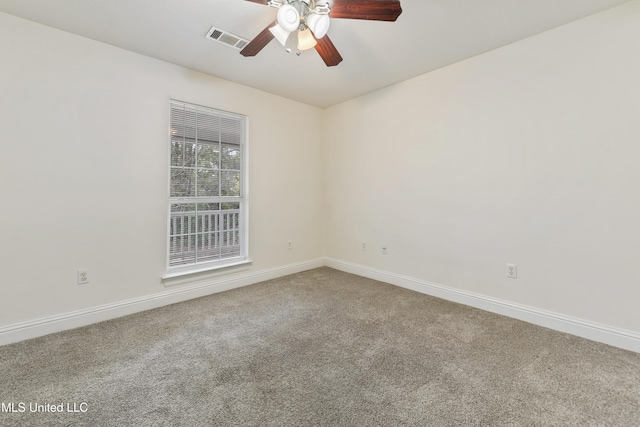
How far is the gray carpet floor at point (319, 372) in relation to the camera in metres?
1.41

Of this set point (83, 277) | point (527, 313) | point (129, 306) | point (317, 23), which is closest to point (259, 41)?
point (317, 23)

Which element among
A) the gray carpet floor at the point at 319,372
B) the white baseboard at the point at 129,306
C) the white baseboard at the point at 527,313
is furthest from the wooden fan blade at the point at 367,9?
the white baseboard at the point at 129,306

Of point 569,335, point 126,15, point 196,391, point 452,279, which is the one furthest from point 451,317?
point 126,15

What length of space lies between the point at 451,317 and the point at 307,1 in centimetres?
286

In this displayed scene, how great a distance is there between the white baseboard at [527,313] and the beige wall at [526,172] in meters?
0.06

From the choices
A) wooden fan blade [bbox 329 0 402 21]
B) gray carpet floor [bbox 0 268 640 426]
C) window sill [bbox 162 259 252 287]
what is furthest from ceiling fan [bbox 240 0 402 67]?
window sill [bbox 162 259 252 287]

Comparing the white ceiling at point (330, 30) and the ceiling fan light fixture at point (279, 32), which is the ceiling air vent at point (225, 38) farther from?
the ceiling fan light fixture at point (279, 32)

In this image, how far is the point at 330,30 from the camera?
2.31m

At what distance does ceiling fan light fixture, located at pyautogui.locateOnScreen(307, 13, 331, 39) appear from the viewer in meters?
1.82

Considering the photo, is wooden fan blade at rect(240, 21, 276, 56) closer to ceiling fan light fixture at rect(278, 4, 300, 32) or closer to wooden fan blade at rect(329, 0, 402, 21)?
ceiling fan light fixture at rect(278, 4, 300, 32)

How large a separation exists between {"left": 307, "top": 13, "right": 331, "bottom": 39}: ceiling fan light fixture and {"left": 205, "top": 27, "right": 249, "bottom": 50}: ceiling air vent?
2.96 ft

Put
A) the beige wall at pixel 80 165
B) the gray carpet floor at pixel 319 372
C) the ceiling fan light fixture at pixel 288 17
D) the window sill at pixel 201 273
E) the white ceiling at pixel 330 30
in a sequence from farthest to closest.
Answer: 1. the window sill at pixel 201 273
2. the beige wall at pixel 80 165
3. the white ceiling at pixel 330 30
4. the ceiling fan light fixture at pixel 288 17
5. the gray carpet floor at pixel 319 372

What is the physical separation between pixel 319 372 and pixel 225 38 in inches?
111

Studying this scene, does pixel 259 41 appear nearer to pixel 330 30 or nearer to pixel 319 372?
pixel 330 30
